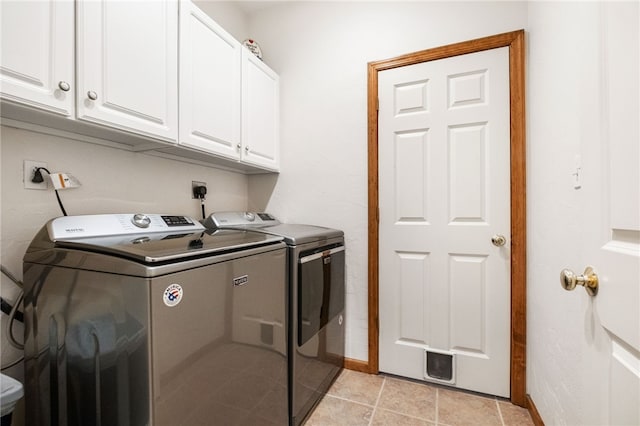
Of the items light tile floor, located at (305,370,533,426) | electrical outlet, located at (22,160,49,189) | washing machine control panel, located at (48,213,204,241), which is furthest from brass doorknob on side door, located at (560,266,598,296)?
electrical outlet, located at (22,160,49,189)

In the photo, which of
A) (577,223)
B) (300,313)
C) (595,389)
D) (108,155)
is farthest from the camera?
(300,313)

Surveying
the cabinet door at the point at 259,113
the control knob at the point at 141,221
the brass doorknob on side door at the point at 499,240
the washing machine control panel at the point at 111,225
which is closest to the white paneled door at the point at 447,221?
the brass doorknob on side door at the point at 499,240

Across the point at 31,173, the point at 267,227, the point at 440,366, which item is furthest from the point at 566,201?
the point at 31,173

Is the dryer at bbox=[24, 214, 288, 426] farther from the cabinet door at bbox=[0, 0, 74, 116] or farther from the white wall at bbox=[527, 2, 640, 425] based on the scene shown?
the white wall at bbox=[527, 2, 640, 425]

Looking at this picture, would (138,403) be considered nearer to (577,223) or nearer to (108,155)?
(108,155)

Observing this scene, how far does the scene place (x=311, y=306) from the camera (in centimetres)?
162

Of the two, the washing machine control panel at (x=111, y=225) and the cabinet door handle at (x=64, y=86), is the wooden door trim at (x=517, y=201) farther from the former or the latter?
the cabinet door handle at (x=64, y=86)

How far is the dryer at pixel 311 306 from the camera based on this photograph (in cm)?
146

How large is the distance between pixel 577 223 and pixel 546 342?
65 cm

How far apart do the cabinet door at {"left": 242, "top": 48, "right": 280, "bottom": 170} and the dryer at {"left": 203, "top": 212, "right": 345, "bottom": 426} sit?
1.42 feet

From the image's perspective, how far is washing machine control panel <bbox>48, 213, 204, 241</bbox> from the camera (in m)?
1.06

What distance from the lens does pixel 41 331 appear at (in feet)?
3.31

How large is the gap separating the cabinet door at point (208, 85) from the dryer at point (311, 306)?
50 cm

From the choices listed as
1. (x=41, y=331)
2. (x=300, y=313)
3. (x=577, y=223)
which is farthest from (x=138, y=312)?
(x=577, y=223)
